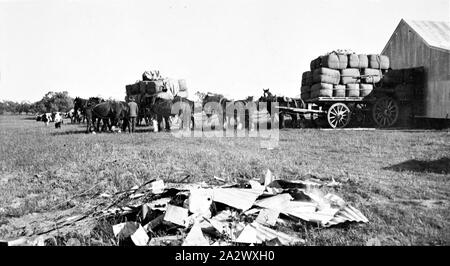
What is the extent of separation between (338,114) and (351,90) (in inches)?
49.9

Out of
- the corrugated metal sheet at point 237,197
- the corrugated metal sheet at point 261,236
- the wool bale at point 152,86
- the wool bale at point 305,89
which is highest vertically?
the wool bale at point 152,86

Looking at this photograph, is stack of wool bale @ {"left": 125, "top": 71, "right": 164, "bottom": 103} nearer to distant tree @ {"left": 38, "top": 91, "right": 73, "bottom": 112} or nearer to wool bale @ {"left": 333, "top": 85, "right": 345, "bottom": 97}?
wool bale @ {"left": 333, "top": 85, "right": 345, "bottom": 97}

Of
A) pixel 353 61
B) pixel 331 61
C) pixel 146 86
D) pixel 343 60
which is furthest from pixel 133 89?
pixel 353 61

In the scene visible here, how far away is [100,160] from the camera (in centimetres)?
759

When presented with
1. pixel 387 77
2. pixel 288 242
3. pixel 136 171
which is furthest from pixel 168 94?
pixel 288 242

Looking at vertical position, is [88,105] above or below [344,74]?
below

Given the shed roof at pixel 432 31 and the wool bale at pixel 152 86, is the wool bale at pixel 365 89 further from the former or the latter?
the wool bale at pixel 152 86

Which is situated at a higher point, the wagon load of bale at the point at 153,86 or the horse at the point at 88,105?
the wagon load of bale at the point at 153,86

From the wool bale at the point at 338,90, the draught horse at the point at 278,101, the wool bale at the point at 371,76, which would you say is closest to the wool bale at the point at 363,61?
the wool bale at the point at 371,76

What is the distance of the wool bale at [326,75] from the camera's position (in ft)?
45.5

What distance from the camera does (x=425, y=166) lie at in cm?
660

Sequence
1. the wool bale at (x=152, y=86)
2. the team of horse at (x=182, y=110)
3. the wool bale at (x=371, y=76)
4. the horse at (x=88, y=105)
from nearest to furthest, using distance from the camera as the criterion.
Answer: the wool bale at (x=371, y=76) → the team of horse at (x=182, y=110) → the horse at (x=88, y=105) → the wool bale at (x=152, y=86)

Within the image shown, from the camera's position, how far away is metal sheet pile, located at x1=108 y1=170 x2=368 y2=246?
3461 millimetres

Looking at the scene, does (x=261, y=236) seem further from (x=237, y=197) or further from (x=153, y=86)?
(x=153, y=86)
